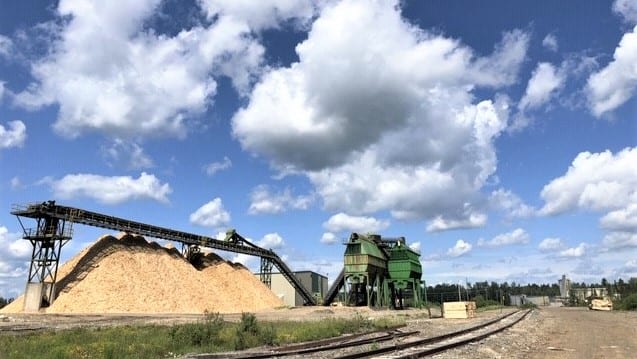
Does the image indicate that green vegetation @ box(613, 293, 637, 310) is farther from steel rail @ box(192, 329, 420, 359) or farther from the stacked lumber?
steel rail @ box(192, 329, 420, 359)

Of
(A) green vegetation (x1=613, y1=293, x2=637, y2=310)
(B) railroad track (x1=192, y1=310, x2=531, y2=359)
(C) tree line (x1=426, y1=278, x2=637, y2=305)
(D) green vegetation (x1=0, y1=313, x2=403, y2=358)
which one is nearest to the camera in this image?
(B) railroad track (x1=192, y1=310, x2=531, y2=359)

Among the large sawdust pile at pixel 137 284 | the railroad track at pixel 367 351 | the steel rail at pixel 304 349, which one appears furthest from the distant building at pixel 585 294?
the steel rail at pixel 304 349

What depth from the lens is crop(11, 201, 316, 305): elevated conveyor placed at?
38438 millimetres

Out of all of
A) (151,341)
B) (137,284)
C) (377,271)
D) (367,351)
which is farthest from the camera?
(377,271)

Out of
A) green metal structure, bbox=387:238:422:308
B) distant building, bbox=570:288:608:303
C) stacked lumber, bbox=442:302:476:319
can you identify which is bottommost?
stacked lumber, bbox=442:302:476:319

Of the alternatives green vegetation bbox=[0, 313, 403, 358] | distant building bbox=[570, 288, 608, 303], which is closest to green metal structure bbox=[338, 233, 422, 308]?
green vegetation bbox=[0, 313, 403, 358]

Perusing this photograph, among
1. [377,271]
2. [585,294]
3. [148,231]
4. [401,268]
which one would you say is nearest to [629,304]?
[401,268]

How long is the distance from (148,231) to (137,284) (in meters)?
7.36

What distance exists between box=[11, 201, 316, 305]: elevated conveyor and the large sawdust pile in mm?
1660

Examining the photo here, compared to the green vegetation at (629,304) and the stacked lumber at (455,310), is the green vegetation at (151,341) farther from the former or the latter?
the green vegetation at (629,304)

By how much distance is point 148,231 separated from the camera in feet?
159

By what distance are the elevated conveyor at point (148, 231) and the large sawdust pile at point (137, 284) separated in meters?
1.66

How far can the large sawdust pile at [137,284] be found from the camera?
3844cm

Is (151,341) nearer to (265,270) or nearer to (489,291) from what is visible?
(265,270)
